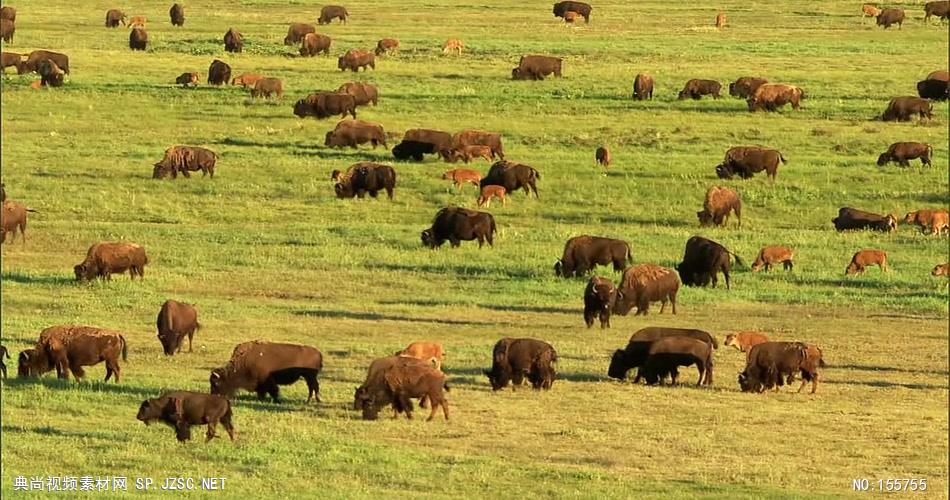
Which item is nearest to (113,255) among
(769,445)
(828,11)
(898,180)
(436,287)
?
(436,287)

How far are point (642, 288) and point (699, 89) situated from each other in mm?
22788

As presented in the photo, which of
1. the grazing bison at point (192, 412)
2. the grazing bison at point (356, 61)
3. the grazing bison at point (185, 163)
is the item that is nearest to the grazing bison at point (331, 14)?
the grazing bison at point (356, 61)

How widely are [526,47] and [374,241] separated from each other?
93.3 feet

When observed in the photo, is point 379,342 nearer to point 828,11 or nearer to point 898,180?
point 898,180

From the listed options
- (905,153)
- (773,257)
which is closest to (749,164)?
(905,153)

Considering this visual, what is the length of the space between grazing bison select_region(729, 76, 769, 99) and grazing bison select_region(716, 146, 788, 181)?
990cm

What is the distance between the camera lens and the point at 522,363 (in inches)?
942

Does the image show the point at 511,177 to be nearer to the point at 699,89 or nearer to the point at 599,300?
the point at 599,300

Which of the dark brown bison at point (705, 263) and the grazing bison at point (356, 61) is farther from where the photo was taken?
the grazing bison at point (356, 61)

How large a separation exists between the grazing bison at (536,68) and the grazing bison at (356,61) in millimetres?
4527

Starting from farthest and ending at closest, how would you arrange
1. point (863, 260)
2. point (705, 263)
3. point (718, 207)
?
point (718, 207) → point (863, 260) → point (705, 263)

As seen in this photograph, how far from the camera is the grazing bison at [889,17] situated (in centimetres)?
7000

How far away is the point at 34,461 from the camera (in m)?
19.6

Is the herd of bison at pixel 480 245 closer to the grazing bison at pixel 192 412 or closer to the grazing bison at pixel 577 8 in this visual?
the grazing bison at pixel 192 412
